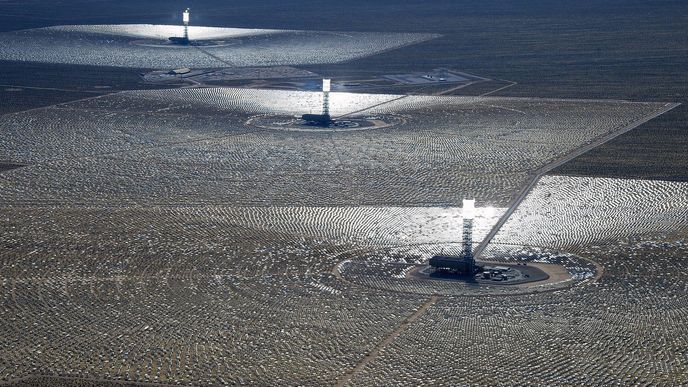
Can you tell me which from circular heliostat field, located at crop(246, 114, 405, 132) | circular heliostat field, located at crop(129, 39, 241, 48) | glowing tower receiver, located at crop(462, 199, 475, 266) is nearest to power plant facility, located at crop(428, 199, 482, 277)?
glowing tower receiver, located at crop(462, 199, 475, 266)

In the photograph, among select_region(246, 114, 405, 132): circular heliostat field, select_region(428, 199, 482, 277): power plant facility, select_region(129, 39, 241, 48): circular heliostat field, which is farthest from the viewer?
select_region(129, 39, 241, 48): circular heliostat field

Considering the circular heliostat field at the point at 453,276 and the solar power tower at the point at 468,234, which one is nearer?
the circular heliostat field at the point at 453,276

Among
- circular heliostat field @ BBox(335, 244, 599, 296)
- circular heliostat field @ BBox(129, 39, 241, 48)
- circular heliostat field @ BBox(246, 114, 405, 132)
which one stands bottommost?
circular heliostat field @ BBox(129, 39, 241, 48)

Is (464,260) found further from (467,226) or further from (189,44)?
(189,44)

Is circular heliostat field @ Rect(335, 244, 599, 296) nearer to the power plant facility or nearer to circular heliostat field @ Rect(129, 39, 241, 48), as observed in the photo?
the power plant facility

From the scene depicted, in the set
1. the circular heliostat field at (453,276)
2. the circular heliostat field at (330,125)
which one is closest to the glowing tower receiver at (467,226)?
the circular heliostat field at (453,276)

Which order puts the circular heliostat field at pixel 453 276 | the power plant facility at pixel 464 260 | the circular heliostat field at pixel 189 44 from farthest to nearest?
the circular heliostat field at pixel 189 44, the power plant facility at pixel 464 260, the circular heliostat field at pixel 453 276

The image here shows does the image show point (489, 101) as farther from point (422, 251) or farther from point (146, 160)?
point (422, 251)

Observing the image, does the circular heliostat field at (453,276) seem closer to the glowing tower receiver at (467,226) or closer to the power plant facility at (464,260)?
the power plant facility at (464,260)
